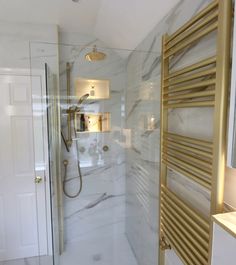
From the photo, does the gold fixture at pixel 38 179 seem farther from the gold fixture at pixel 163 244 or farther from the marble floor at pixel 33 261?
the gold fixture at pixel 163 244

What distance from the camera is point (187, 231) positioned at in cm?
114

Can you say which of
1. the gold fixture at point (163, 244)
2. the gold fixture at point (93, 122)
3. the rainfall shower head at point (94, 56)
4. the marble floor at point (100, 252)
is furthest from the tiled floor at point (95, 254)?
the rainfall shower head at point (94, 56)

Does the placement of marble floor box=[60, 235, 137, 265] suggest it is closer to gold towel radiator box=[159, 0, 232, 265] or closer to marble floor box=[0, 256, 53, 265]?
marble floor box=[0, 256, 53, 265]

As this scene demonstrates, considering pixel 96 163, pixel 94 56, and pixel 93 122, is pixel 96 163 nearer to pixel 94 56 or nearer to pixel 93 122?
pixel 93 122

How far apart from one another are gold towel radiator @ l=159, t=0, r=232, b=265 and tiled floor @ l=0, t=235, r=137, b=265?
0.99 meters

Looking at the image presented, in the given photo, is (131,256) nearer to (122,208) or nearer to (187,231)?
(122,208)

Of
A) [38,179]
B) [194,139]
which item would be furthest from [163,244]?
[38,179]

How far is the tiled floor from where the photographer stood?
232cm

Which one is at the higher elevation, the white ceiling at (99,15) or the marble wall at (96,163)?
the white ceiling at (99,15)

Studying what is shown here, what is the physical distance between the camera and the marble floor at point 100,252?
2316mm

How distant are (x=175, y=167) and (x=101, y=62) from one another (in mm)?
1728

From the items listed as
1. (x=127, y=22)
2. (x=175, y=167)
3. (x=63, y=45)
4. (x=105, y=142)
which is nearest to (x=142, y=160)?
(x=105, y=142)

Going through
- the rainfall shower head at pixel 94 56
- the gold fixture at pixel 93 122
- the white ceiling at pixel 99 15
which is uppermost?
the white ceiling at pixel 99 15

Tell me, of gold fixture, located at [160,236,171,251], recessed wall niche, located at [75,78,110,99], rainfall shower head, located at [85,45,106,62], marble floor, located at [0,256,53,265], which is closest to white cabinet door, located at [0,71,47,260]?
marble floor, located at [0,256,53,265]
